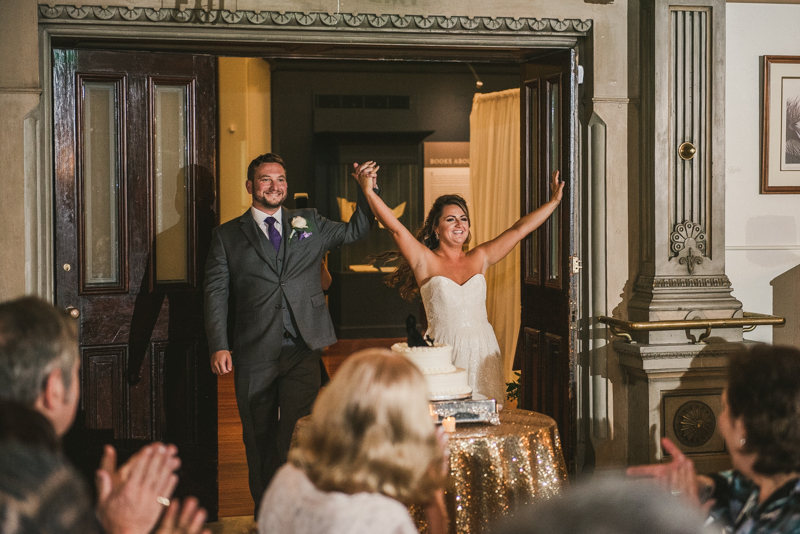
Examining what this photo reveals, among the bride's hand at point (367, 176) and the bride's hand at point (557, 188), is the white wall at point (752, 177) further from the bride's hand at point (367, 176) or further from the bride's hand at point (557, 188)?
the bride's hand at point (367, 176)

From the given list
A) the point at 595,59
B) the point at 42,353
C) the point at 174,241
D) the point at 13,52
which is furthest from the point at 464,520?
the point at 13,52

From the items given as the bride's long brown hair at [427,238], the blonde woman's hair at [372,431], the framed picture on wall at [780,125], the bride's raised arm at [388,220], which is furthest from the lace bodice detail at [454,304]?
the blonde woman's hair at [372,431]

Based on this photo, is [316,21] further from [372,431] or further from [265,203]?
[372,431]

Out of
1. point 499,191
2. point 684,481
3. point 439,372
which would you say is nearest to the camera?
point 684,481

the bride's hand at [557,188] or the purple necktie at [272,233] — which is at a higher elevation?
the bride's hand at [557,188]

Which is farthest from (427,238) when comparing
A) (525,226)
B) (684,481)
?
(684,481)

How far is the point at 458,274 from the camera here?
4.26 m

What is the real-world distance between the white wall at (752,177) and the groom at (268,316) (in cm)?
208

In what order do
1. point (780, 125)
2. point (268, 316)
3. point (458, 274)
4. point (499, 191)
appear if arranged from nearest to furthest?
point (268, 316)
point (458, 274)
point (780, 125)
point (499, 191)

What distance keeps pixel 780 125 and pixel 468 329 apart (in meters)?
2.14

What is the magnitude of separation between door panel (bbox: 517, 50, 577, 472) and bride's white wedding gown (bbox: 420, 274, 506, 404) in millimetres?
434

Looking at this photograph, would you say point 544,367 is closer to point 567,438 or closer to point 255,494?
point 567,438

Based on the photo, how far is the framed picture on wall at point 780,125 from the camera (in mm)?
4449

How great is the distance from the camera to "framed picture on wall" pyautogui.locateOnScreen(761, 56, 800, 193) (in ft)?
14.6
